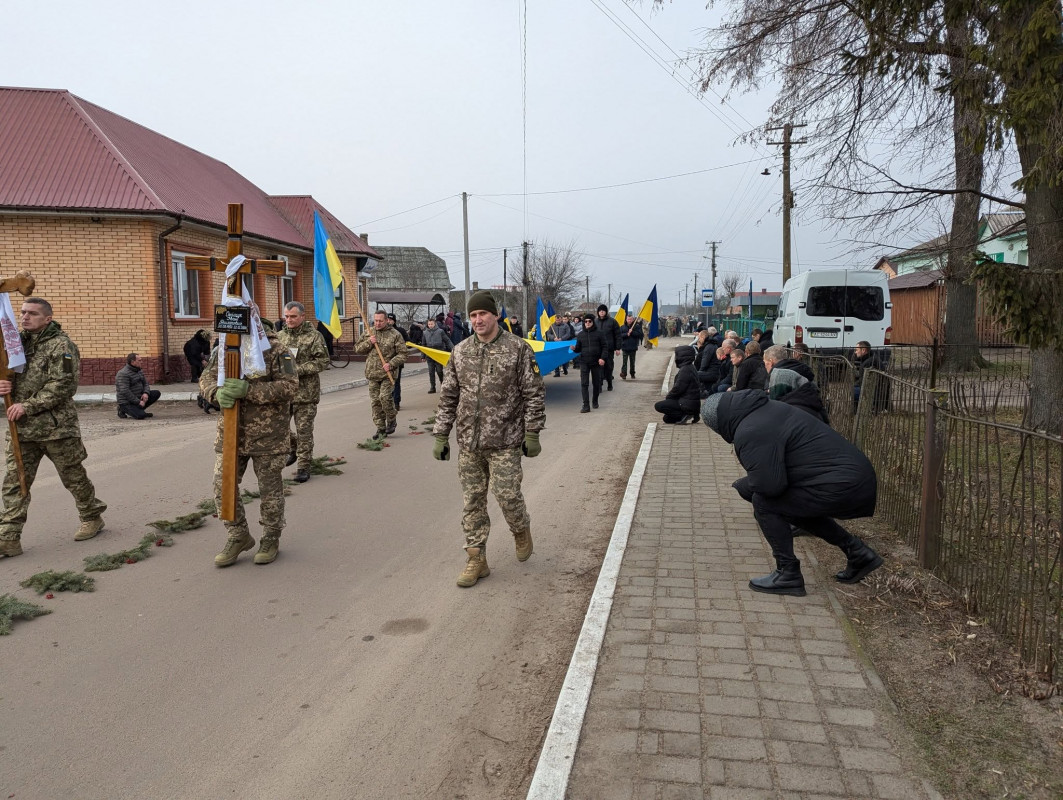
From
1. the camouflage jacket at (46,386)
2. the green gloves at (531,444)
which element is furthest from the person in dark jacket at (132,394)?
the green gloves at (531,444)

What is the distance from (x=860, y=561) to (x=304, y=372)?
18.7 ft

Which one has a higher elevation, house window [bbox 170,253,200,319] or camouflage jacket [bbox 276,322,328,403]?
house window [bbox 170,253,200,319]

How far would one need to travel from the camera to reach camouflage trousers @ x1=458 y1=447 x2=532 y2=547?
5.01 metres

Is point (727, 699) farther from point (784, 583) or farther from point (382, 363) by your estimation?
point (382, 363)

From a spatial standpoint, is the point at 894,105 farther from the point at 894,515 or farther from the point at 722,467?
the point at 894,515

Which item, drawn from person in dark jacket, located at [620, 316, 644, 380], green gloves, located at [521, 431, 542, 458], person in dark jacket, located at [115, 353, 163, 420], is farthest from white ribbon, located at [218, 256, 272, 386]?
person in dark jacket, located at [620, 316, 644, 380]

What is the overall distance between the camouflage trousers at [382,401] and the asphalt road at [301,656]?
2.99 metres

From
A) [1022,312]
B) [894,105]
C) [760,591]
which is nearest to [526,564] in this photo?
[760,591]

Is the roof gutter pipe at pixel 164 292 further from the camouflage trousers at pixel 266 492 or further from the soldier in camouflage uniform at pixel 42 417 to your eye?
the camouflage trousers at pixel 266 492

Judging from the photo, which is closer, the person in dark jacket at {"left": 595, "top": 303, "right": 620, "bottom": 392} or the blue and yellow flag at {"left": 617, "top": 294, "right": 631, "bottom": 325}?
the person in dark jacket at {"left": 595, "top": 303, "right": 620, "bottom": 392}

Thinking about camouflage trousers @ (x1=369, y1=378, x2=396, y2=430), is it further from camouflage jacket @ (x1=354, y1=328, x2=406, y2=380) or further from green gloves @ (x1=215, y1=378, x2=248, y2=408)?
green gloves @ (x1=215, y1=378, x2=248, y2=408)

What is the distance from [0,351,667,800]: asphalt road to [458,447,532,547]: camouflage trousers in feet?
1.25

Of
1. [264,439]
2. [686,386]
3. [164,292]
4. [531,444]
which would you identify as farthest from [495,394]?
[164,292]

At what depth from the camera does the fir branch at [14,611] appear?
423cm
